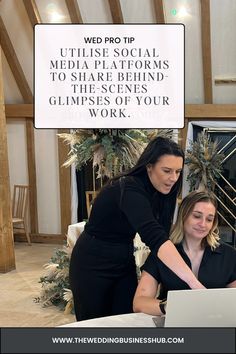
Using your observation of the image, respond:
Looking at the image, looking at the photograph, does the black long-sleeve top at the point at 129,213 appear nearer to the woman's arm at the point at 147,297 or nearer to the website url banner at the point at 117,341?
the woman's arm at the point at 147,297

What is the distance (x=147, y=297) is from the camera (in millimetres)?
1801

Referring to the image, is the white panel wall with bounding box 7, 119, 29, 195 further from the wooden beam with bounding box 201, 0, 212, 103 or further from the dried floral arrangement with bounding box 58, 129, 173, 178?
the dried floral arrangement with bounding box 58, 129, 173, 178

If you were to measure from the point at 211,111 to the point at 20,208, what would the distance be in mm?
3090

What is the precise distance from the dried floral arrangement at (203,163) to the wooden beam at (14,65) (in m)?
2.41

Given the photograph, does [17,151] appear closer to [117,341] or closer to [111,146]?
[111,146]

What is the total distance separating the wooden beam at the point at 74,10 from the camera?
19.9ft

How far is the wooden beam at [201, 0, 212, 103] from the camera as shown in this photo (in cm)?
581

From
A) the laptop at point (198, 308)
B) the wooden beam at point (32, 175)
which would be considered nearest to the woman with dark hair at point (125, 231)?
the laptop at point (198, 308)

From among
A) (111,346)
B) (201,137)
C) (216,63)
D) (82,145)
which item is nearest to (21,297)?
(82,145)

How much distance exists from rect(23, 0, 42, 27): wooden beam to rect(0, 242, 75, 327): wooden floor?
118 inches

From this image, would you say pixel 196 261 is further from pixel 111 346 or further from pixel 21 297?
pixel 21 297

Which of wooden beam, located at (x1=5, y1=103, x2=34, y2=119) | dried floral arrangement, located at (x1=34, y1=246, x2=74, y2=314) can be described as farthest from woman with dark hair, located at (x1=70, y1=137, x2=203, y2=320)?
wooden beam, located at (x1=5, y1=103, x2=34, y2=119)

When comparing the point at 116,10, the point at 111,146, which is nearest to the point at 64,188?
the point at 116,10

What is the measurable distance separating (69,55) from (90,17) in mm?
4546
